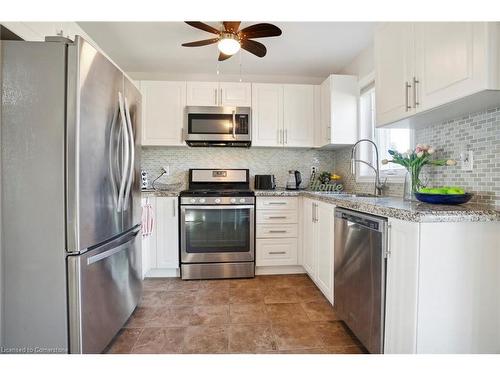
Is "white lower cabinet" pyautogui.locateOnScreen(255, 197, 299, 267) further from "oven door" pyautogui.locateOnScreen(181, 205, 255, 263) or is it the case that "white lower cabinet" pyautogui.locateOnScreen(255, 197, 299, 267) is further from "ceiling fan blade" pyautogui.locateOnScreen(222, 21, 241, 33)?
"ceiling fan blade" pyautogui.locateOnScreen(222, 21, 241, 33)

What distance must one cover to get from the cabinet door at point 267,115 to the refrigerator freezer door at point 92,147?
165 centimetres

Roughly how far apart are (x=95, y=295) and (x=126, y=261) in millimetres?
346

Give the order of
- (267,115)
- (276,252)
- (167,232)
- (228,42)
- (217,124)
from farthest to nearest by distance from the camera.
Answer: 1. (267,115)
2. (217,124)
3. (276,252)
4. (167,232)
5. (228,42)

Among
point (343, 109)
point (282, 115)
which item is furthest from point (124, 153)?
point (343, 109)

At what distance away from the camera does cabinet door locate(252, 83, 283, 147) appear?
282cm

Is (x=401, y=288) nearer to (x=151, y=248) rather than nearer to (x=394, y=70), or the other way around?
(x=394, y=70)

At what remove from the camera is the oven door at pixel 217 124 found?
270 centimetres

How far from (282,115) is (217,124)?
2.64ft

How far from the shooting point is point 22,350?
1.15m

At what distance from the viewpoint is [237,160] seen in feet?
10.2

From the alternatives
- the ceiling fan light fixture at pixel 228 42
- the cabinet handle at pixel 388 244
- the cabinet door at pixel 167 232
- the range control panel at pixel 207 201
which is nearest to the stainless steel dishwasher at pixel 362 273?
the cabinet handle at pixel 388 244

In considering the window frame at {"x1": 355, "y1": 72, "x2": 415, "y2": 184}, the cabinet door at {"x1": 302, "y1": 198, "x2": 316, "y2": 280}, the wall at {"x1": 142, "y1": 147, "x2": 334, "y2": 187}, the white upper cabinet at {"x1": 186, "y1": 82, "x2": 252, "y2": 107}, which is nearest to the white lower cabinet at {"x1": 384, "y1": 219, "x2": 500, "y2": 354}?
the window frame at {"x1": 355, "y1": 72, "x2": 415, "y2": 184}

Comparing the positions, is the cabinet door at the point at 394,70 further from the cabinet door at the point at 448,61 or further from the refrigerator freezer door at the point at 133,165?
the refrigerator freezer door at the point at 133,165
